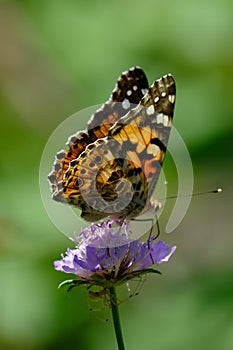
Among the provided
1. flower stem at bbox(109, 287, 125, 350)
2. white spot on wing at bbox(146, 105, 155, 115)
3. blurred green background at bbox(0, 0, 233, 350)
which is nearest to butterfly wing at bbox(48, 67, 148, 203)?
white spot on wing at bbox(146, 105, 155, 115)

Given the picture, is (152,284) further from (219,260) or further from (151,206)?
(151,206)

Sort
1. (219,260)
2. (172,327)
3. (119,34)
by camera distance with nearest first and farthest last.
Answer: (172,327) < (219,260) < (119,34)

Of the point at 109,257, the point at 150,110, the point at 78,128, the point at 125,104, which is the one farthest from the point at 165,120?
the point at 78,128

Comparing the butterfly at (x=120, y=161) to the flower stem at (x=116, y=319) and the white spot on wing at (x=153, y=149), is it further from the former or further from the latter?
the flower stem at (x=116, y=319)

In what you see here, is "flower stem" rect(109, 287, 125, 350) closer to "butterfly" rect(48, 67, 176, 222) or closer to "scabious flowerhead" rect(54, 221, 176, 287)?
"scabious flowerhead" rect(54, 221, 176, 287)

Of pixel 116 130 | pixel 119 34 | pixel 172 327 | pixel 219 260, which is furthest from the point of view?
pixel 119 34

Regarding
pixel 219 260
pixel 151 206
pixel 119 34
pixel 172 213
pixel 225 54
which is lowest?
pixel 151 206

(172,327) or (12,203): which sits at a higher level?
(12,203)

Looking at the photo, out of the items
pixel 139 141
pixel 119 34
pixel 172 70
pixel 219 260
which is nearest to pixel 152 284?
pixel 219 260
